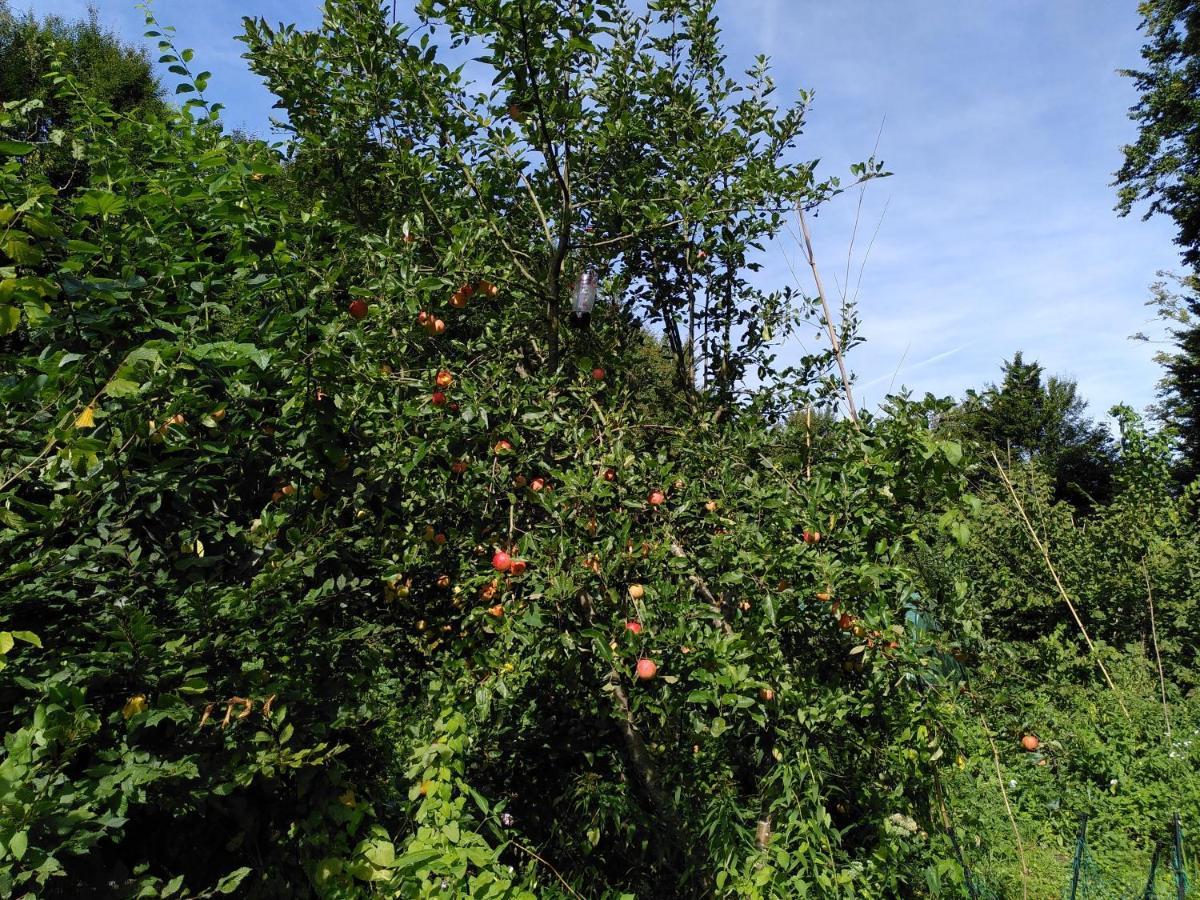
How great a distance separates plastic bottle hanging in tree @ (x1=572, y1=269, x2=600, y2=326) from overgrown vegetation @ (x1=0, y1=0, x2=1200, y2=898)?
0.08 meters

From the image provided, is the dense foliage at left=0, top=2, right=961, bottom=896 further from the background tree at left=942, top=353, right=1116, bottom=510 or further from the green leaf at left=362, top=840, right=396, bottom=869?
the background tree at left=942, top=353, right=1116, bottom=510

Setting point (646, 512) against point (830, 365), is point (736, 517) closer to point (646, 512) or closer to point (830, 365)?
point (646, 512)

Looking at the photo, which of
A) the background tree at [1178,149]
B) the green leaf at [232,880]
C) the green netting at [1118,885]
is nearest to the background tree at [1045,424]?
the background tree at [1178,149]

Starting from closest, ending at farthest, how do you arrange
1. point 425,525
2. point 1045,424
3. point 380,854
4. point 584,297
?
point 380,854
point 425,525
point 584,297
point 1045,424

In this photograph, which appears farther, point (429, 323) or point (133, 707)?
point (429, 323)

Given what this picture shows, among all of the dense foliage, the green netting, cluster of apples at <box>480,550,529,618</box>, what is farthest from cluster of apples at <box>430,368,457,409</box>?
the green netting

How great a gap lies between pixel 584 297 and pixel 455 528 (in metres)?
0.93

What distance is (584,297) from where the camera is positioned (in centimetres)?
250

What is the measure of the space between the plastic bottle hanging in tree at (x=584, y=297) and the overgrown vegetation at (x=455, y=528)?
0.08 metres

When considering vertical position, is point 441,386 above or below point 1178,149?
below

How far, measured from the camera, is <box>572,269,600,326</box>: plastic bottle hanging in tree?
249 cm

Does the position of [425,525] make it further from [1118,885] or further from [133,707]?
[1118,885]

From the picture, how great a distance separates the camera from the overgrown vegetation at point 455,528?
4.14ft

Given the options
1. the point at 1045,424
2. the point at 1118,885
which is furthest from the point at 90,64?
the point at 1045,424
